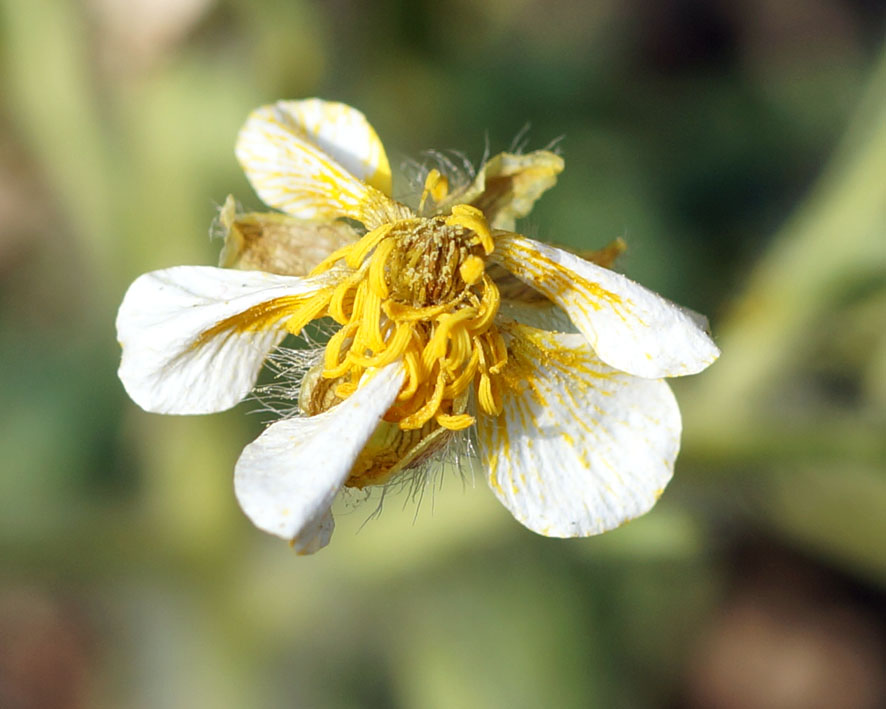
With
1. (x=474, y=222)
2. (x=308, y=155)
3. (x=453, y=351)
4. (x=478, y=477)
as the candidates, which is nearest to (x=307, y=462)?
(x=453, y=351)

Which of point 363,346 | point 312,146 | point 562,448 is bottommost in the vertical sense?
point 562,448

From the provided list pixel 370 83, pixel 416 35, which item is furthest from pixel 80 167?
pixel 416 35

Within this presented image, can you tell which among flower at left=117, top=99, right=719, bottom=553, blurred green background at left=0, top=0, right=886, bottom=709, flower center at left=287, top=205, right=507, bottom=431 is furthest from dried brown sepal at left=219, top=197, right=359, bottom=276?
blurred green background at left=0, top=0, right=886, bottom=709

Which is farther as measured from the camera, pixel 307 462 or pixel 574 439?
pixel 574 439

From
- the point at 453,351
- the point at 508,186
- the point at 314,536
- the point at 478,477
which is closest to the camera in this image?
the point at 314,536

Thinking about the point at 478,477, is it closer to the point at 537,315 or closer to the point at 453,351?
the point at 537,315

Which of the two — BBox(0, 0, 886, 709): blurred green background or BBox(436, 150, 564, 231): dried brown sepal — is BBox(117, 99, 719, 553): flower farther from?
BBox(0, 0, 886, 709): blurred green background

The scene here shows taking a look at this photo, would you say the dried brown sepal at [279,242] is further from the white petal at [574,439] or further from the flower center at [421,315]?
the white petal at [574,439]

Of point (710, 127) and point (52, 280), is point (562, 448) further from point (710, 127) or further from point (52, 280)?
point (52, 280)
